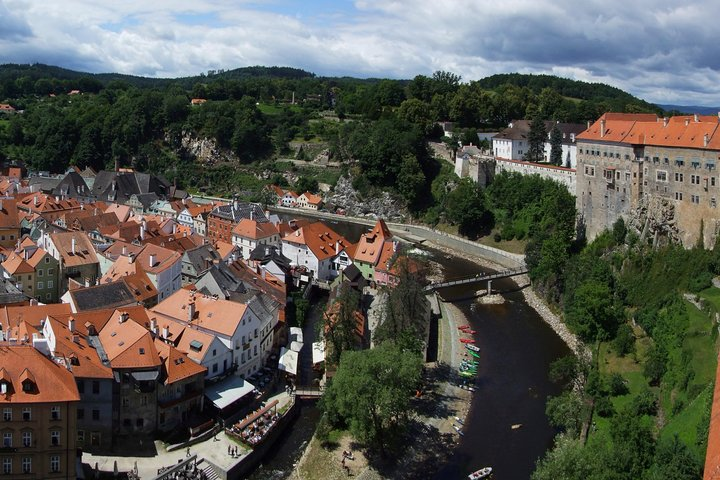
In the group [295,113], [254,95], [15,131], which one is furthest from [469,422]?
[254,95]

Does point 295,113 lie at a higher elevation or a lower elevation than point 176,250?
higher

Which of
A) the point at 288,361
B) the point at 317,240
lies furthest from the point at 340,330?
the point at 317,240

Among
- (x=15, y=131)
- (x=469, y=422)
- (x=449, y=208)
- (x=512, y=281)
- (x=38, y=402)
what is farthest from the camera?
(x=15, y=131)

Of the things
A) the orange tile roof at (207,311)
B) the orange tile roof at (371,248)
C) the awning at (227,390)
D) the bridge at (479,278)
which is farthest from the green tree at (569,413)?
the orange tile roof at (371,248)

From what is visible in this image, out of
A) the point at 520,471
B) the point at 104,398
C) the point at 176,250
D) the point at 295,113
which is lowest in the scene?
the point at 520,471

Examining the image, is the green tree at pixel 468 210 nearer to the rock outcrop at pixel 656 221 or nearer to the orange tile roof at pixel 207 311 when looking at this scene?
the rock outcrop at pixel 656 221

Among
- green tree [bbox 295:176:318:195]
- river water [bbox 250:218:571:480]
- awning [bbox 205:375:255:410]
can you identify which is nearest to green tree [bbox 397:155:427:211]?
green tree [bbox 295:176:318:195]

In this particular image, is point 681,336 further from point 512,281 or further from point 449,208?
point 449,208

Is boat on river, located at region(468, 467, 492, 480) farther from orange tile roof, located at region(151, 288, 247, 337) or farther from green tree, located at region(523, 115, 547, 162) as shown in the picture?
green tree, located at region(523, 115, 547, 162)
